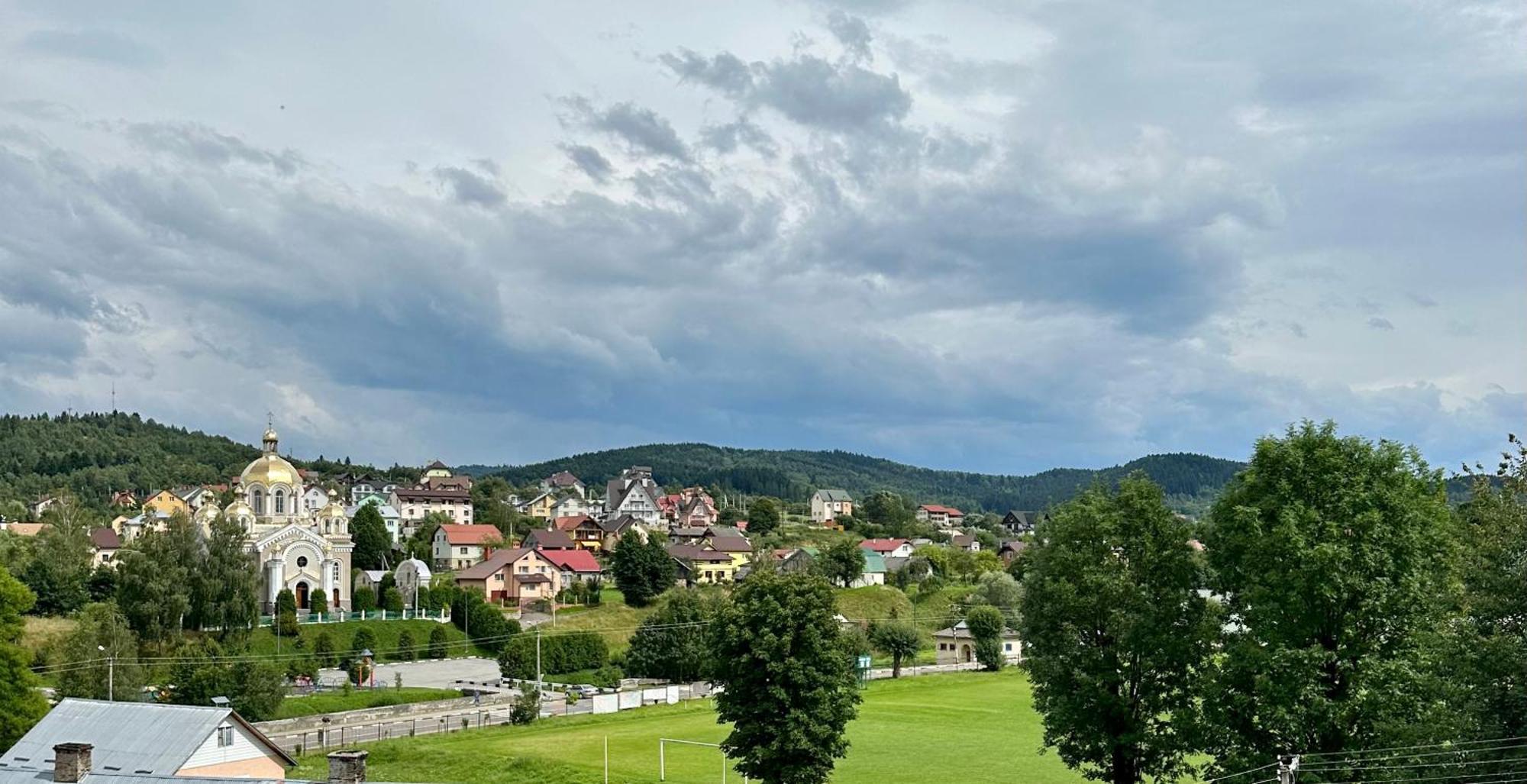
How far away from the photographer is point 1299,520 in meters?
28.0

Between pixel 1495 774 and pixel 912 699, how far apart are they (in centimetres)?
4792

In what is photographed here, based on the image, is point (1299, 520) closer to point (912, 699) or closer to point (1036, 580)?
point (1036, 580)

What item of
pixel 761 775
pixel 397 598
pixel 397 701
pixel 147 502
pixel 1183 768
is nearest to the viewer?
pixel 1183 768

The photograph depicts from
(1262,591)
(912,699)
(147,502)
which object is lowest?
(912,699)

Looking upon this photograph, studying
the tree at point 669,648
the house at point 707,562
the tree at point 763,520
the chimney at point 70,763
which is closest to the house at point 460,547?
the house at point 707,562

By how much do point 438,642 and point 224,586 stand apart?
62.1ft

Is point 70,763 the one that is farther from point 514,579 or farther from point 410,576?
point 514,579

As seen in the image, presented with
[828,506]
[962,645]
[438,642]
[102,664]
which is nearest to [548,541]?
[438,642]

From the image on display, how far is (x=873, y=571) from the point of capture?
124 meters

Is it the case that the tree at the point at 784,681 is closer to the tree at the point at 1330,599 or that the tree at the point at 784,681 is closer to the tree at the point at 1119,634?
the tree at the point at 1119,634

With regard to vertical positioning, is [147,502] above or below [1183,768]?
above

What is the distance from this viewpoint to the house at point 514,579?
98.2m

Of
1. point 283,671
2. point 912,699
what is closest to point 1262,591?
point 912,699

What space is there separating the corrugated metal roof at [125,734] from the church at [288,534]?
5344 cm
